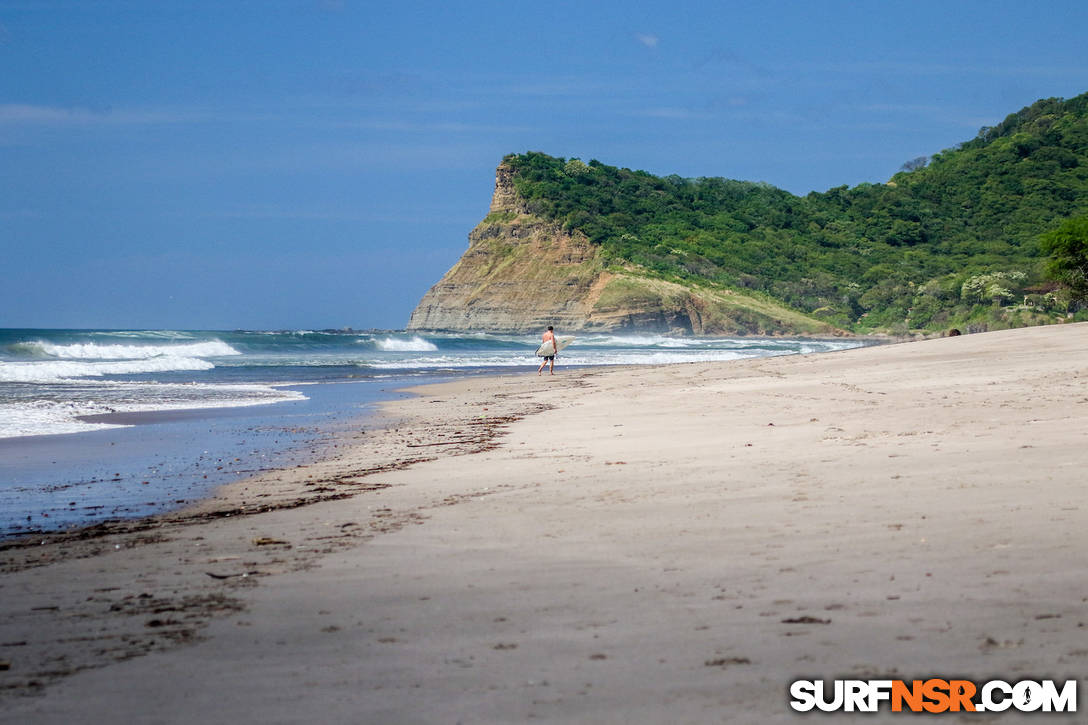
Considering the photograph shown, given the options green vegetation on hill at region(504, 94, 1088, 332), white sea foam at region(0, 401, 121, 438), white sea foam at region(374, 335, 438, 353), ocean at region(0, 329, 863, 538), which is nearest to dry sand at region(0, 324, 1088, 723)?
ocean at region(0, 329, 863, 538)

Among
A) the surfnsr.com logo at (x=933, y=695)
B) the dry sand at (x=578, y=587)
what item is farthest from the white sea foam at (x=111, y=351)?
the surfnsr.com logo at (x=933, y=695)

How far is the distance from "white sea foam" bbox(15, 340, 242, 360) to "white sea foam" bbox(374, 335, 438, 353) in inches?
521

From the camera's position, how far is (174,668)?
10.2 feet

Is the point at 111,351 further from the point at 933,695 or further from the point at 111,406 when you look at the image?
the point at 933,695

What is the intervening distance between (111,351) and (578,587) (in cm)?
4558

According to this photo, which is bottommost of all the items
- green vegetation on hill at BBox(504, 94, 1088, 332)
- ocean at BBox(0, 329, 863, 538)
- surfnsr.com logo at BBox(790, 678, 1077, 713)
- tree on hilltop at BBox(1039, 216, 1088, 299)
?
ocean at BBox(0, 329, 863, 538)

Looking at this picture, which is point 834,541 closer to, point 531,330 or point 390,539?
point 390,539

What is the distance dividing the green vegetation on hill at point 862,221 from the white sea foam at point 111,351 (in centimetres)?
5235

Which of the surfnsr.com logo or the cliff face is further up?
the cliff face

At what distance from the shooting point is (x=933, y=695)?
2.66 m

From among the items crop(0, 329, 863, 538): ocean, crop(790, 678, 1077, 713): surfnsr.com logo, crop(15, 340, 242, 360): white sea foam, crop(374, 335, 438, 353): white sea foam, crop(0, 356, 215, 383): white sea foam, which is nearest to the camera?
crop(790, 678, 1077, 713): surfnsr.com logo

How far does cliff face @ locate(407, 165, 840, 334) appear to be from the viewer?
8825 centimetres

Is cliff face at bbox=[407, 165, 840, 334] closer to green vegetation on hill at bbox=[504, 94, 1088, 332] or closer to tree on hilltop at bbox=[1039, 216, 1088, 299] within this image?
green vegetation on hill at bbox=[504, 94, 1088, 332]

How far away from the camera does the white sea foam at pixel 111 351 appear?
42250mm
